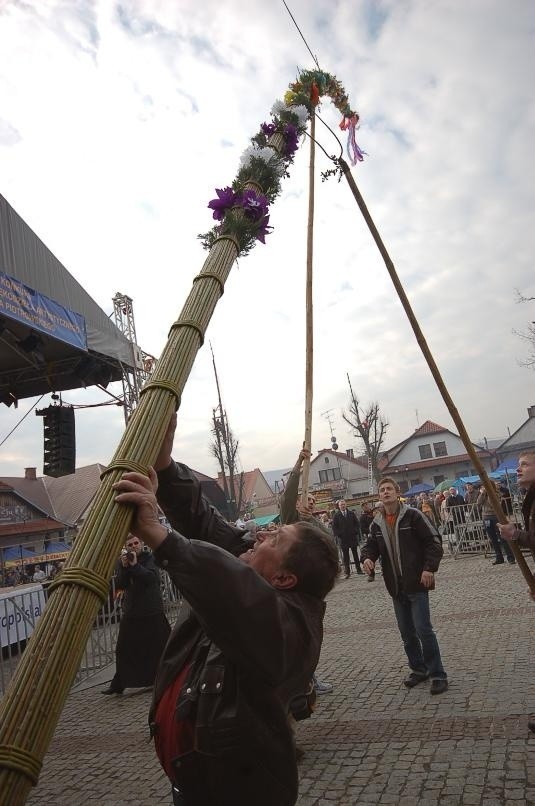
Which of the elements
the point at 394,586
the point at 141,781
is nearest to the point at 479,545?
the point at 394,586

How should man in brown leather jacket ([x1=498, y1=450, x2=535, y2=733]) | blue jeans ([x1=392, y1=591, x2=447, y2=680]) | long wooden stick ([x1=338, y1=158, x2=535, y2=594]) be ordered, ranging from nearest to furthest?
1. long wooden stick ([x1=338, y1=158, x2=535, y2=594])
2. man in brown leather jacket ([x1=498, y1=450, x2=535, y2=733])
3. blue jeans ([x1=392, y1=591, x2=447, y2=680])

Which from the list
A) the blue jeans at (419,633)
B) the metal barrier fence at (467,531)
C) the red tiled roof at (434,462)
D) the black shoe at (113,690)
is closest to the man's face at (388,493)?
the blue jeans at (419,633)

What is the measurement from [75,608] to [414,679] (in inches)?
189

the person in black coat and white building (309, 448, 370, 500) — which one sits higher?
white building (309, 448, 370, 500)

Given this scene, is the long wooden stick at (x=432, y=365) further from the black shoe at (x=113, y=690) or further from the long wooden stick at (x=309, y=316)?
the black shoe at (x=113, y=690)

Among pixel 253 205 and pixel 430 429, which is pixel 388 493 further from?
pixel 430 429

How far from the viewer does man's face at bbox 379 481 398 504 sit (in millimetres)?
5801

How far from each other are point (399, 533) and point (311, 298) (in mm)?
2735

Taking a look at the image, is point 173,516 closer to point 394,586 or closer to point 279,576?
point 279,576

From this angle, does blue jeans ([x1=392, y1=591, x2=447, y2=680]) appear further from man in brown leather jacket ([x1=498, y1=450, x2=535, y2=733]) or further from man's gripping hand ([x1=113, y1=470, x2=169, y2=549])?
man's gripping hand ([x1=113, y1=470, x2=169, y2=549])

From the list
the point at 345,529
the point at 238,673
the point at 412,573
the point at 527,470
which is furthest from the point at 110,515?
the point at 345,529

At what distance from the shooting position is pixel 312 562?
177 centimetres

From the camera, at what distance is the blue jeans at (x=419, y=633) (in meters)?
5.09

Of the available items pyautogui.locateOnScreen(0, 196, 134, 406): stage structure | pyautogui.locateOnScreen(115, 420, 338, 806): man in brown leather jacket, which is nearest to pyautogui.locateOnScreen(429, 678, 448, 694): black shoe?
pyautogui.locateOnScreen(115, 420, 338, 806): man in brown leather jacket
